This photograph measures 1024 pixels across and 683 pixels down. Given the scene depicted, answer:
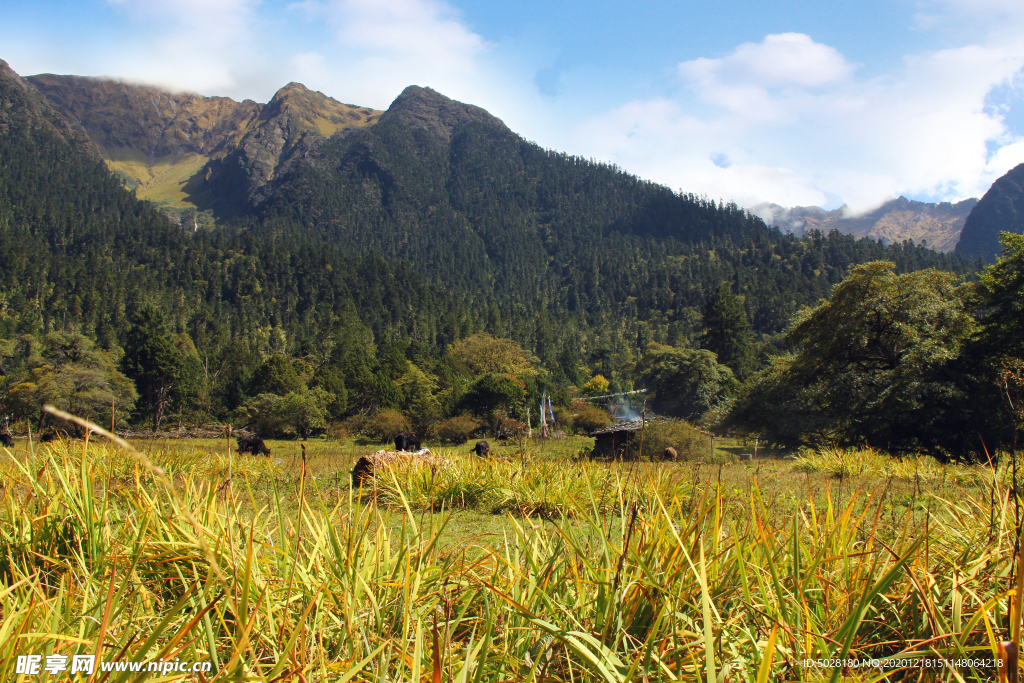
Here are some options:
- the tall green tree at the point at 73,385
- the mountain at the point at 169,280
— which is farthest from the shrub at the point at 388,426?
the mountain at the point at 169,280

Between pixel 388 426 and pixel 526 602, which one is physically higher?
pixel 526 602

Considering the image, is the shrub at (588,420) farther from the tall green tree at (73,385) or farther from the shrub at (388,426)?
the tall green tree at (73,385)

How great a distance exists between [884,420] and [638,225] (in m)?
156

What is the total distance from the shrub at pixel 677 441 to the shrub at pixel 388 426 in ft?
57.0

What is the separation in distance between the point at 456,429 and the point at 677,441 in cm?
1651

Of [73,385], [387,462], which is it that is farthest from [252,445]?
[73,385]

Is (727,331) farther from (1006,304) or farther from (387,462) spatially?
(387,462)

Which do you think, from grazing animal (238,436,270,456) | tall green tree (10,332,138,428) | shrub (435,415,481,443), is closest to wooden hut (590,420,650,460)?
grazing animal (238,436,270,456)

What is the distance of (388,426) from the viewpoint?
1265 inches

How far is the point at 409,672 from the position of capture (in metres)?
2.36

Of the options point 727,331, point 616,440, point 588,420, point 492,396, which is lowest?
point 588,420

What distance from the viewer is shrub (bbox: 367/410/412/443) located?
3209 cm

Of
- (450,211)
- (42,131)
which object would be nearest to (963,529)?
(450,211)

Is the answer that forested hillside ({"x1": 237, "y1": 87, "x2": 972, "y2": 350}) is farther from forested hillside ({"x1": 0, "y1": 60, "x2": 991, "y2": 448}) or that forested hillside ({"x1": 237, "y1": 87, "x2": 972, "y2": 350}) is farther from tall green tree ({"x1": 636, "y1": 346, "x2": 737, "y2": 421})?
tall green tree ({"x1": 636, "y1": 346, "x2": 737, "y2": 421})
